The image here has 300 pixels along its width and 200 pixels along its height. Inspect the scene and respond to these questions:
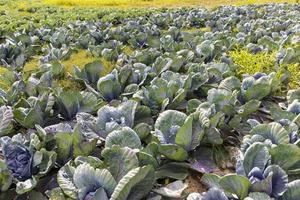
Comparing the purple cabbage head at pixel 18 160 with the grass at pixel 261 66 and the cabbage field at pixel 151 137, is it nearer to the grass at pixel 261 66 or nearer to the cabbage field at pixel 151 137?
the cabbage field at pixel 151 137

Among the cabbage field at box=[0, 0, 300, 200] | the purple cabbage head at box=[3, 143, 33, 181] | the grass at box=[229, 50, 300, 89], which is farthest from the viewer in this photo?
the grass at box=[229, 50, 300, 89]

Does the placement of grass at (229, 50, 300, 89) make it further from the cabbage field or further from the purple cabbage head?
the purple cabbage head

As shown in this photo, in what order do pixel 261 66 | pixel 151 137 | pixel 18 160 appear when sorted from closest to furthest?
pixel 18 160, pixel 151 137, pixel 261 66

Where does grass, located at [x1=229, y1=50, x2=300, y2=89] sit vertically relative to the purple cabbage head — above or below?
below

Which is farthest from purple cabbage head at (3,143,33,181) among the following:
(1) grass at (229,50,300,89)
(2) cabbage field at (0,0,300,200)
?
(1) grass at (229,50,300,89)

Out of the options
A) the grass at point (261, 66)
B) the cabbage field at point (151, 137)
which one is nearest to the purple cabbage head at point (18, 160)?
the cabbage field at point (151, 137)

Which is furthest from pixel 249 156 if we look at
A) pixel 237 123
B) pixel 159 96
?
pixel 159 96

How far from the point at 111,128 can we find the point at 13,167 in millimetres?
953

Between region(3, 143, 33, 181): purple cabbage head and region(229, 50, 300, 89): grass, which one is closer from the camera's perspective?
region(3, 143, 33, 181): purple cabbage head

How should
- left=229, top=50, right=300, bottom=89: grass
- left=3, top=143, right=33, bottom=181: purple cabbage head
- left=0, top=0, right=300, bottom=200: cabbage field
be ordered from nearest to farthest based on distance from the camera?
Answer: left=0, top=0, right=300, bottom=200: cabbage field < left=3, top=143, right=33, bottom=181: purple cabbage head < left=229, top=50, right=300, bottom=89: grass

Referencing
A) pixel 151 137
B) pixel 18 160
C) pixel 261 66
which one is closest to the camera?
pixel 18 160

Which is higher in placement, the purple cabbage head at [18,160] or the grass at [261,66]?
the purple cabbage head at [18,160]

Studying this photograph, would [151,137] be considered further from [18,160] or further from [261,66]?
[261,66]

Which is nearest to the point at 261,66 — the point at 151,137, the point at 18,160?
the point at 151,137
